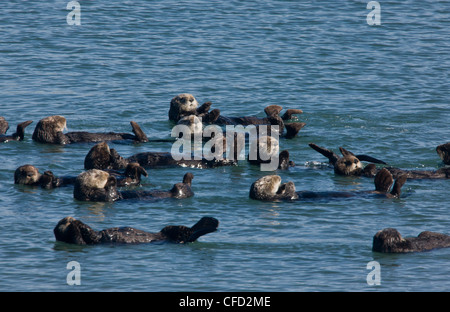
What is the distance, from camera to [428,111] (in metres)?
16.0

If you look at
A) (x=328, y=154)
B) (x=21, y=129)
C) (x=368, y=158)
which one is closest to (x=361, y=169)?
(x=368, y=158)

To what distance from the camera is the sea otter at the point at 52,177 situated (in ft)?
35.8

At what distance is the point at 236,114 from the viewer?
618 inches

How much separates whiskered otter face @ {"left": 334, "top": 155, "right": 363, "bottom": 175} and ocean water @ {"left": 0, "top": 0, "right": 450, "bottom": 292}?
17 centimetres

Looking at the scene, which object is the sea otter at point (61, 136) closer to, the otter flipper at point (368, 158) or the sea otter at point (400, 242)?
the otter flipper at point (368, 158)

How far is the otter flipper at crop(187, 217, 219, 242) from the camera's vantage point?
8.59m

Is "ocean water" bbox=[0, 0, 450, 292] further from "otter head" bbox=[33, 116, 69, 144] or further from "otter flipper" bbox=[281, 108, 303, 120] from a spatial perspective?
"otter flipper" bbox=[281, 108, 303, 120]

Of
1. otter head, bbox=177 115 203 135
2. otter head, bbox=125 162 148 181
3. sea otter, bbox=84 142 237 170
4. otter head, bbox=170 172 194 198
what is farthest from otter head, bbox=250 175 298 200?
otter head, bbox=177 115 203 135

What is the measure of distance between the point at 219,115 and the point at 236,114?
1042 mm

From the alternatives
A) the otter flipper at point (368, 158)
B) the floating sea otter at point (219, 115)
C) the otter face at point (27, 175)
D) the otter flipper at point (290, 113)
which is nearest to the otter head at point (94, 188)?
the otter face at point (27, 175)

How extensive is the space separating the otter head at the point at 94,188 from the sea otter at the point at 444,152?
199 inches

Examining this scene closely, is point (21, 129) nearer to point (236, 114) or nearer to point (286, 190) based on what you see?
point (236, 114)
